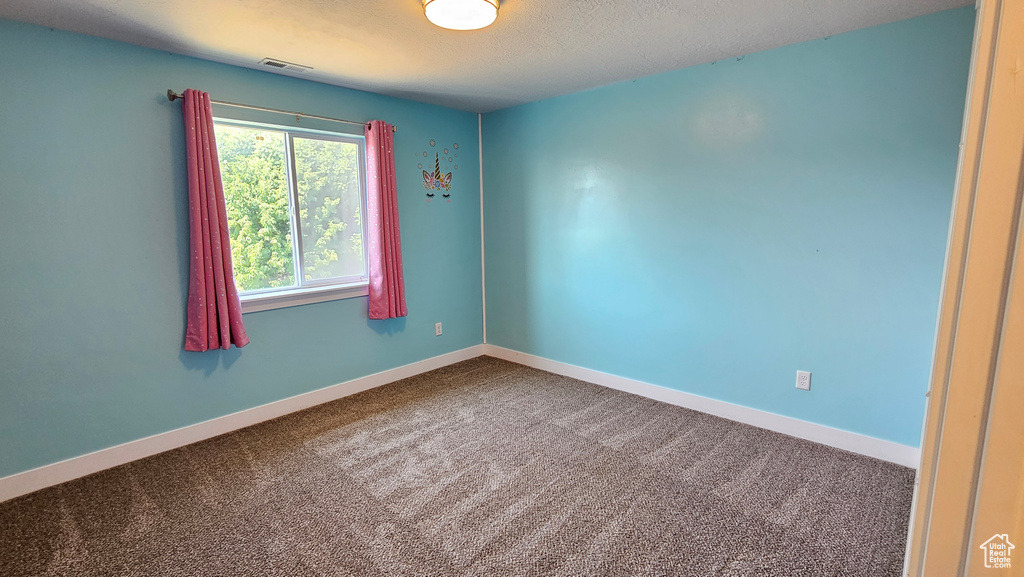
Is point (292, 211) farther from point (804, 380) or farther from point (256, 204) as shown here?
point (804, 380)

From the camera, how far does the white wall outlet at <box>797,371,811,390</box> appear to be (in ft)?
9.24

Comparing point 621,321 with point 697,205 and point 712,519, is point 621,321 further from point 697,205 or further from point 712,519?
point 712,519

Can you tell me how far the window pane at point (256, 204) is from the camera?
3006mm

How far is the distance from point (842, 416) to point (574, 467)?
5.15 ft

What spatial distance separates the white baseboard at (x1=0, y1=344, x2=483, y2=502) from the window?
69 cm

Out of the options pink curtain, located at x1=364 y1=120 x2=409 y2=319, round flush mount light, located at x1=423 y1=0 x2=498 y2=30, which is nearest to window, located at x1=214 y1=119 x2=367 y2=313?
pink curtain, located at x1=364 y1=120 x2=409 y2=319

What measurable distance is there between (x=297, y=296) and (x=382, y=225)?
2.57ft

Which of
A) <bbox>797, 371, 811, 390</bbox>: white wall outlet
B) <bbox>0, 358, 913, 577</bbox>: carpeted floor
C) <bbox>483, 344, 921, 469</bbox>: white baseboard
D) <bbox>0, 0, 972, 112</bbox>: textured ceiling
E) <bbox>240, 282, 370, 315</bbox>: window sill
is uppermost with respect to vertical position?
<bbox>0, 0, 972, 112</bbox>: textured ceiling

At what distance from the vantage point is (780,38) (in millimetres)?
2566

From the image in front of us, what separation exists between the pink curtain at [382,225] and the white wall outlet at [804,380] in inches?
109

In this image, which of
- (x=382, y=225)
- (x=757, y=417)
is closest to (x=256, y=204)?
(x=382, y=225)

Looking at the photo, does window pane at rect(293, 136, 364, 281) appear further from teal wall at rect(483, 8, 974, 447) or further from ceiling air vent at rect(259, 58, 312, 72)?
teal wall at rect(483, 8, 974, 447)

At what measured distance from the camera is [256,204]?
3119 mm

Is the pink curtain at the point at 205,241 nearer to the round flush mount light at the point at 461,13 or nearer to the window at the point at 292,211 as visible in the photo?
the window at the point at 292,211
